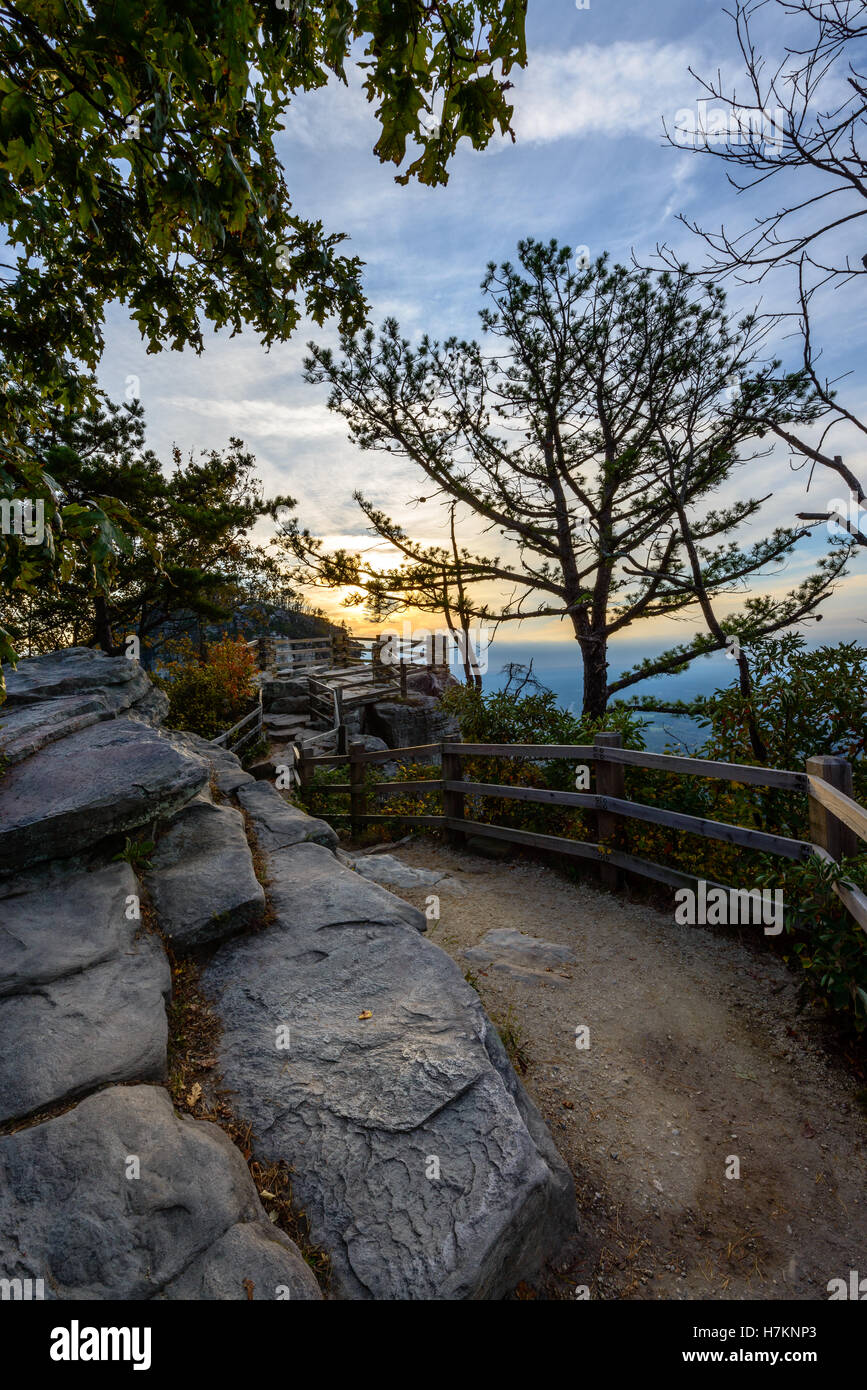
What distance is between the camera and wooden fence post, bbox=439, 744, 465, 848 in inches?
328

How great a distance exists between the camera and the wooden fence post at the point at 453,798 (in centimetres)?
832

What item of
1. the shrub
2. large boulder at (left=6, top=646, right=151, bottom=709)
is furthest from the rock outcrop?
the shrub

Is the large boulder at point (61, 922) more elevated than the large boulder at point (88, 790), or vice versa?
the large boulder at point (88, 790)

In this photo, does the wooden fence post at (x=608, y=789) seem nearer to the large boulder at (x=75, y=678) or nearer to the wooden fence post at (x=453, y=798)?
the wooden fence post at (x=453, y=798)

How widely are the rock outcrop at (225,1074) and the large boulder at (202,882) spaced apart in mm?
18

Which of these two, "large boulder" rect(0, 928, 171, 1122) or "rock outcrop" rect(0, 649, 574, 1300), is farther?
"large boulder" rect(0, 928, 171, 1122)

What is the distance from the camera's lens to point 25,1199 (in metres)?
1.99

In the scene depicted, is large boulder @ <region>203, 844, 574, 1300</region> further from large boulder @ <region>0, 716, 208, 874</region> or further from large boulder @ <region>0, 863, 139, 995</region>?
large boulder @ <region>0, 716, 208, 874</region>

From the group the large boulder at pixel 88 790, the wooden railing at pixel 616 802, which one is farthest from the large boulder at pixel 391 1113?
the wooden railing at pixel 616 802

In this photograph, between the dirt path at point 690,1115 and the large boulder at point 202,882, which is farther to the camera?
the large boulder at point 202,882

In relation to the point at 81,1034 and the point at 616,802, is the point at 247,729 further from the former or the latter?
the point at 81,1034

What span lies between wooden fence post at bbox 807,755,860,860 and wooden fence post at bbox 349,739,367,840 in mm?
6458

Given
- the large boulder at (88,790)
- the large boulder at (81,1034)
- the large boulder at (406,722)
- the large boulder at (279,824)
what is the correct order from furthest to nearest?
the large boulder at (406,722) → the large boulder at (279,824) → the large boulder at (88,790) → the large boulder at (81,1034)

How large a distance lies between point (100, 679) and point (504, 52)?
19.5ft
